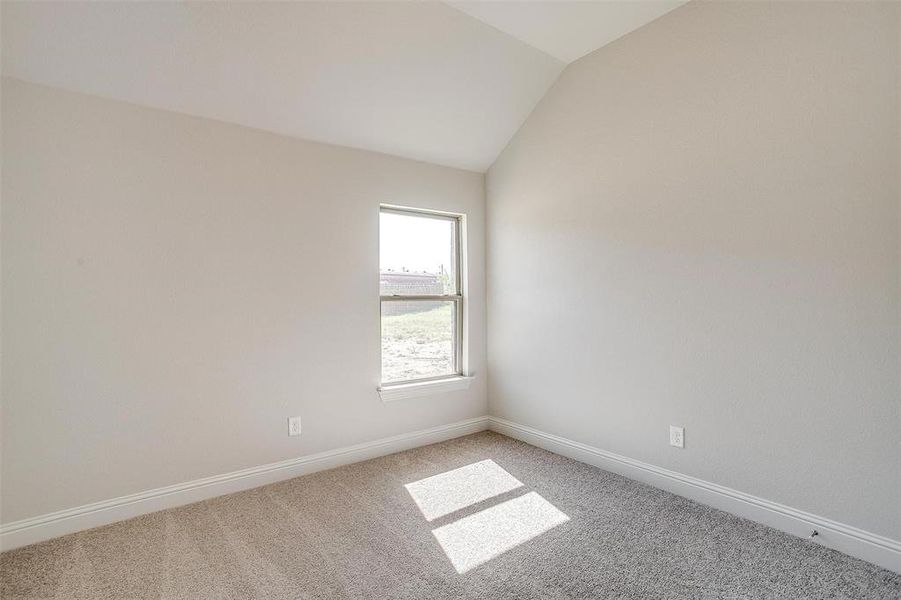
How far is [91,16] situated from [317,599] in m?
2.67

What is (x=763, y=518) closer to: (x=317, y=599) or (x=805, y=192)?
(x=805, y=192)

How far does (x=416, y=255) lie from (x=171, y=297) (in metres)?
1.73

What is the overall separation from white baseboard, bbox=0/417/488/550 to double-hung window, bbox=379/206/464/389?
0.46 metres

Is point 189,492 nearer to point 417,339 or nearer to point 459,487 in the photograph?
point 459,487

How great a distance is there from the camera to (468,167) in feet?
12.4

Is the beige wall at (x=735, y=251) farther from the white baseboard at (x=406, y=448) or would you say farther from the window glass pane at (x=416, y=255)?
the window glass pane at (x=416, y=255)

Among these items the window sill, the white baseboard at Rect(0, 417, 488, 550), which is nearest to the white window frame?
the window sill

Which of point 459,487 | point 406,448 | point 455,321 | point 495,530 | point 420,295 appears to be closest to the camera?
point 495,530

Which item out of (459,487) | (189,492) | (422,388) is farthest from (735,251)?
(189,492)

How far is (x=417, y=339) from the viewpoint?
11.9 ft

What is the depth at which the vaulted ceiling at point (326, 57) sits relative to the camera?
6.89 ft

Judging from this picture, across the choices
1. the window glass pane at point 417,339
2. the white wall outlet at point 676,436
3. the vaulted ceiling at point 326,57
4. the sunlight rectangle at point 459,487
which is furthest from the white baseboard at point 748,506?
the vaulted ceiling at point 326,57

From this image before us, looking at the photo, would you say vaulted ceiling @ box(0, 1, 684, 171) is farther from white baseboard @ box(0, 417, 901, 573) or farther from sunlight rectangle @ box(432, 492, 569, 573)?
sunlight rectangle @ box(432, 492, 569, 573)

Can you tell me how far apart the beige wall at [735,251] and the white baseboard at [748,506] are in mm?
47
